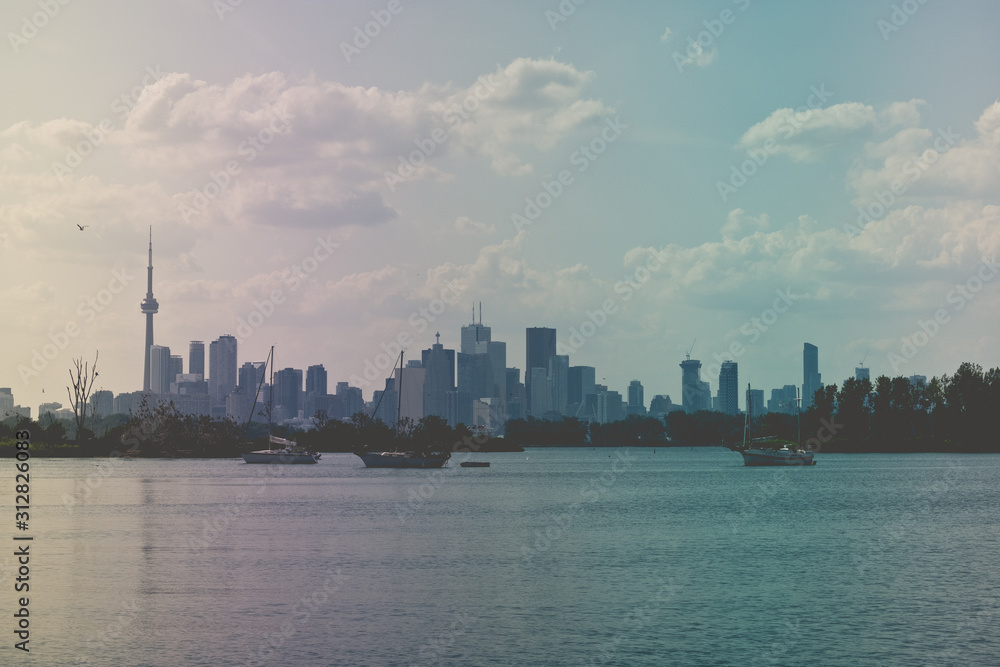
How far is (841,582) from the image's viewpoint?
2366 inches

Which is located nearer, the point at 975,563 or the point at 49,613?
the point at 49,613

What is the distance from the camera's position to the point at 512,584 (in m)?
58.7

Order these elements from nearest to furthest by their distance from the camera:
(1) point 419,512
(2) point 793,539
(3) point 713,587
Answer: (3) point 713,587 < (2) point 793,539 < (1) point 419,512

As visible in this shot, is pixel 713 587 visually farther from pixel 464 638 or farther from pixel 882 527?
pixel 882 527

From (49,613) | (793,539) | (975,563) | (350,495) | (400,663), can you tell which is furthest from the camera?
(350,495)

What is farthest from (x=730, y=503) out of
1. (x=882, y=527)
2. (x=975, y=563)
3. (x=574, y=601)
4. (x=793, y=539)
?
(x=574, y=601)

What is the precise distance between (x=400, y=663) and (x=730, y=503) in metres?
89.0

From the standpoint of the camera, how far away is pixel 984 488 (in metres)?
149

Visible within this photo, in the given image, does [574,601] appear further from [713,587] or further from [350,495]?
[350,495]

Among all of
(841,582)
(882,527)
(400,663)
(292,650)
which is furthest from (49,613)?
(882,527)

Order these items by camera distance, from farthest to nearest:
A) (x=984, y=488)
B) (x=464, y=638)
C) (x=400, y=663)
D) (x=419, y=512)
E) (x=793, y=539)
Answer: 1. (x=984, y=488)
2. (x=419, y=512)
3. (x=793, y=539)
4. (x=464, y=638)
5. (x=400, y=663)

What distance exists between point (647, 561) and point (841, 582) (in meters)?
13.2

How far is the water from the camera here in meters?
42.8

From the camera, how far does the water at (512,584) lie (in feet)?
140
